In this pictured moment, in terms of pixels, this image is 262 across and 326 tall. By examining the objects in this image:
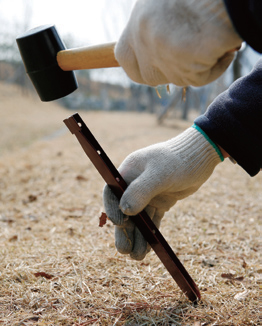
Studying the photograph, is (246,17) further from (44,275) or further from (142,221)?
(44,275)

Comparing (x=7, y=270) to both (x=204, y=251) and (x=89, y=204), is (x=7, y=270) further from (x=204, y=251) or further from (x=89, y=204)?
(x=89, y=204)

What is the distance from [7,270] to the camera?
184 cm

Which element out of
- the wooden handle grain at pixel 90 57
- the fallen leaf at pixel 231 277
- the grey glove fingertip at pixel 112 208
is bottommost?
the fallen leaf at pixel 231 277

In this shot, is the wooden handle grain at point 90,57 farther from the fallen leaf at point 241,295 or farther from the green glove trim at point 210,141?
the fallen leaf at point 241,295

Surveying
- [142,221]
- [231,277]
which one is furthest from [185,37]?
[231,277]

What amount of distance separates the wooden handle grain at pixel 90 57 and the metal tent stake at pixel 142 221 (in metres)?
0.28

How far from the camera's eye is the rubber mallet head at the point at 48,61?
1.75 m

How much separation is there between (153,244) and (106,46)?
0.96 metres

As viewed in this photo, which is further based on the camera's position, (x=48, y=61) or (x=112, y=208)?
(x=48, y=61)

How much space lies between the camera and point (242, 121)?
59.4 inches

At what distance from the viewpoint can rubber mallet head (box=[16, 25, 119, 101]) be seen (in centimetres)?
175

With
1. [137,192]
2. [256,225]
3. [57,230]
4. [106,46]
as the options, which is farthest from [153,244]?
[256,225]

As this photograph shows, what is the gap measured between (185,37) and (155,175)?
2.17 ft

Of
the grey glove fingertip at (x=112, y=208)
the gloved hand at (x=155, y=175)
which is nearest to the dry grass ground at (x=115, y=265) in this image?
the gloved hand at (x=155, y=175)
